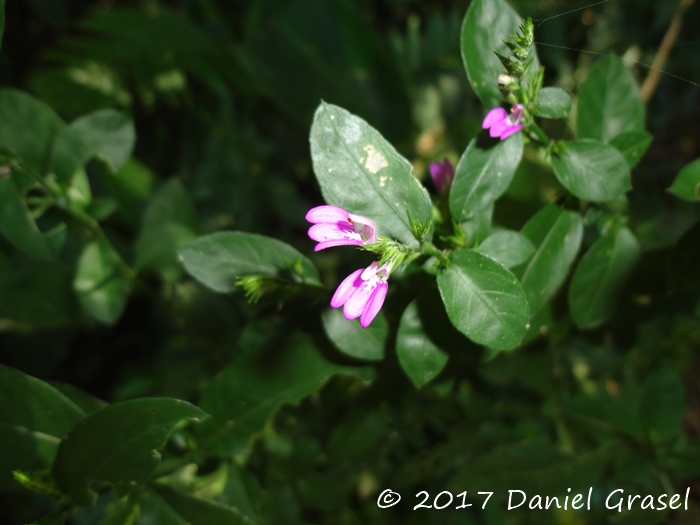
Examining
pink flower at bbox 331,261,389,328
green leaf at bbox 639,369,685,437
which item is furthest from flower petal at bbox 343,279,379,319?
green leaf at bbox 639,369,685,437

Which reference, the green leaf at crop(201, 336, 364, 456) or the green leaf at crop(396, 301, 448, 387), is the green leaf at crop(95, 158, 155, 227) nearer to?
the green leaf at crop(201, 336, 364, 456)

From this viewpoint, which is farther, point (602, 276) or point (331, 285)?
point (331, 285)

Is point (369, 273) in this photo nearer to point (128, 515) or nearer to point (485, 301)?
point (485, 301)

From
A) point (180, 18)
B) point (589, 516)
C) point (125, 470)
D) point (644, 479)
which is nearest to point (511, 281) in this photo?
point (125, 470)

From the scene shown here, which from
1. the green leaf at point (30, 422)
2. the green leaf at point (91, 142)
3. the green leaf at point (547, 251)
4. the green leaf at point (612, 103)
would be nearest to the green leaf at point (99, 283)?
the green leaf at point (91, 142)

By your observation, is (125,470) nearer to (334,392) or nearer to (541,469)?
(334,392)

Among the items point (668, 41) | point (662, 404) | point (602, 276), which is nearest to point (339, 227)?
point (602, 276)
